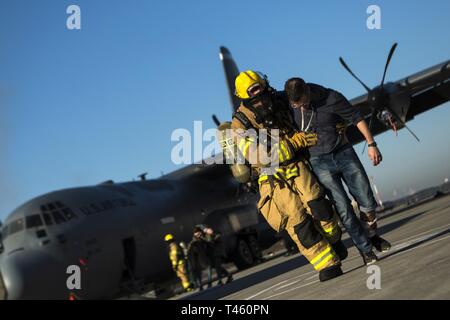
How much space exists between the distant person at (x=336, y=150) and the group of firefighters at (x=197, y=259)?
33.5 ft

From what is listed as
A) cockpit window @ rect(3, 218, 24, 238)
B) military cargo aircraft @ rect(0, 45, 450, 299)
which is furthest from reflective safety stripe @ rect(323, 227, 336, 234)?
cockpit window @ rect(3, 218, 24, 238)

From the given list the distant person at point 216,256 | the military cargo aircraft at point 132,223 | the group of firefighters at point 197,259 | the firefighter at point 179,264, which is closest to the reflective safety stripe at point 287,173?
the military cargo aircraft at point 132,223

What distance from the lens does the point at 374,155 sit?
6293mm

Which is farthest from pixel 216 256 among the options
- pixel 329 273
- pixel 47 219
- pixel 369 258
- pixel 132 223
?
pixel 329 273

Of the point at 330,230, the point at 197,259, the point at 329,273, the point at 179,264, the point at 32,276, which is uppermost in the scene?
the point at 330,230

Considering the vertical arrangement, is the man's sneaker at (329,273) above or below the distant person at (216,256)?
above

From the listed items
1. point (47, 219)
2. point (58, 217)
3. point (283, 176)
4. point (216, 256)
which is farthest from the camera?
point (216, 256)

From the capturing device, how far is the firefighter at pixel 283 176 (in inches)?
223

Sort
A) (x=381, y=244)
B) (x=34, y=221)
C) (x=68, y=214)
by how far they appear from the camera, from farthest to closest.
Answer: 1. (x=68, y=214)
2. (x=34, y=221)
3. (x=381, y=244)

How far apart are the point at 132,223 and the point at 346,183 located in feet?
37.8

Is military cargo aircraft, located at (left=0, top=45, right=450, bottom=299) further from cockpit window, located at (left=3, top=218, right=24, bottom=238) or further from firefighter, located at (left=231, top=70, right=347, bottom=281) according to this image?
firefighter, located at (left=231, top=70, right=347, bottom=281)

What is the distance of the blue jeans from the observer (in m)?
6.30

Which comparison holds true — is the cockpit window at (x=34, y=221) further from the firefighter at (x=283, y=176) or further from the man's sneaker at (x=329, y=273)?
the man's sneaker at (x=329, y=273)

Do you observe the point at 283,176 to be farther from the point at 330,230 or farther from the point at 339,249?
the point at 339,249
